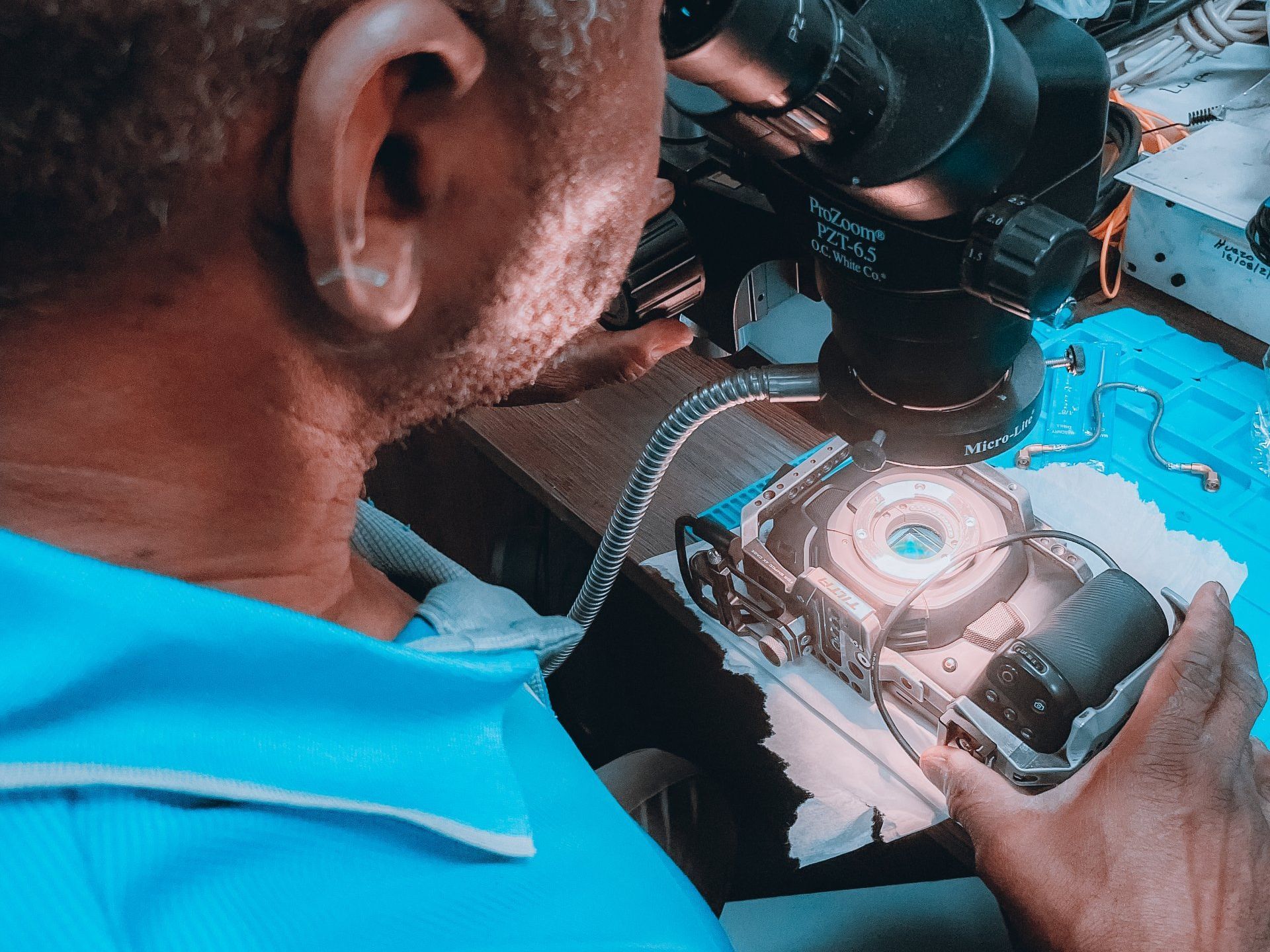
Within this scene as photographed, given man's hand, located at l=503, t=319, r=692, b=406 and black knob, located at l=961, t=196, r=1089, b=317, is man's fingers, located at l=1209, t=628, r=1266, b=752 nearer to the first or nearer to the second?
black knob, located at l=961, t=196, r=1089, b=317

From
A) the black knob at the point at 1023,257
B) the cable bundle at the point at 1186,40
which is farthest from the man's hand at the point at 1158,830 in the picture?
the cable bundle at the point at 1186,40

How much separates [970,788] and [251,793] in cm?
56

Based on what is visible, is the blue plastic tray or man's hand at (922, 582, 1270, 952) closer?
man's hand at (922, 582, 1270, 952)

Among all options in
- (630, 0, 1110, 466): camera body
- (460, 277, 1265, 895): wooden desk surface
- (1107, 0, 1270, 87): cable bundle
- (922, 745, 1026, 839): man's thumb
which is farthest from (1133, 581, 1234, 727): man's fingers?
(1107, 0, 1270, 87): cable bundle

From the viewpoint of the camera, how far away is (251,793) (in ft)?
1.39

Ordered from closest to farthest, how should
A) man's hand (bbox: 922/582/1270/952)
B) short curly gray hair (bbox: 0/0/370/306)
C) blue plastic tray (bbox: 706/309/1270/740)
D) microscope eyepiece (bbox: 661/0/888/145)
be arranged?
short curly gray hair (bbox: 0/0/370/306), microscope eyepiece (bbox: 661/0/888/145), man's hand (bbox: 922/582/1270/952), blue plastic tray (bbox: 706/309/1270/740)

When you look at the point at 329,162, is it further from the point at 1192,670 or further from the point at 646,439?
the point at 646,439

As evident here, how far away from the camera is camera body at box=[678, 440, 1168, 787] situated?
2.43 ft

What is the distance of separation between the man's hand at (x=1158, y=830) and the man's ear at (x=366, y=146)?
1.98 ft

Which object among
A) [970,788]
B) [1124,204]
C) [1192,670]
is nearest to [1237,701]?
[1192,670]

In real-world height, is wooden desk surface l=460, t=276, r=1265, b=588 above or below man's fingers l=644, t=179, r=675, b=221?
below

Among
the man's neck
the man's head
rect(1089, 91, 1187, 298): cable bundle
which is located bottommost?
rect(1089, 91, 1187, 298): cable bundle

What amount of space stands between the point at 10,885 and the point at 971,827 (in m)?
0.66

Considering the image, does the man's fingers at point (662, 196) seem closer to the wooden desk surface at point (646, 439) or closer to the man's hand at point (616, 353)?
the man's hand at point (616, 353)
